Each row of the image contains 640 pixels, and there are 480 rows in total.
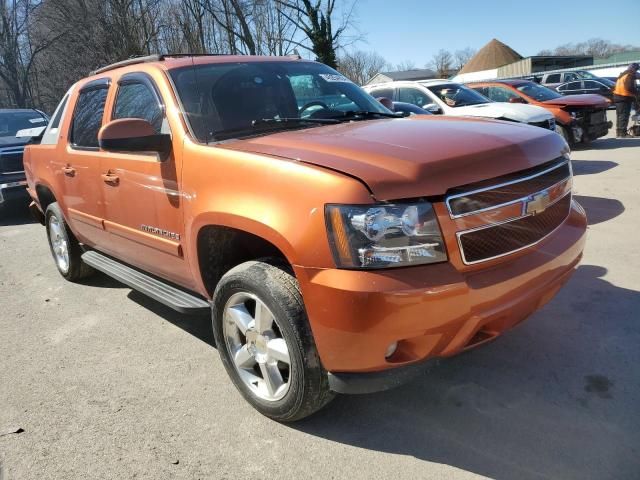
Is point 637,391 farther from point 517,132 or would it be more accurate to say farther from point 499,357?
point 517,132

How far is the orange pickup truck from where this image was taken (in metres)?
2.04

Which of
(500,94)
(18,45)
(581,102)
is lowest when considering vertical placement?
(581,102)

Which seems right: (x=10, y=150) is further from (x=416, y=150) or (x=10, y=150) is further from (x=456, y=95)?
(x=416, y=150)

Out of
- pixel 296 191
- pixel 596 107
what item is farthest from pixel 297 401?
pixel 596 107

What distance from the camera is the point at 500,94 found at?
11758mm

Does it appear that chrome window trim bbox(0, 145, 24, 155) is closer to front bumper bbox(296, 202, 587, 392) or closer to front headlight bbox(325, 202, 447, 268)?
front bumper bbox(296, 202, 587, 392)

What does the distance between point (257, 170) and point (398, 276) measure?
2.80 ft

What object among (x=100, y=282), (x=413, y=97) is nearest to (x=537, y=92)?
(x=413, y=97)

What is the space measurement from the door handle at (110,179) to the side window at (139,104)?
1.41ft

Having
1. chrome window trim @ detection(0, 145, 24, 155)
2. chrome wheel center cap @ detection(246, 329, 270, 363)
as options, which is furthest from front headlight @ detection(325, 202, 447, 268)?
chrome window trim @ detection(0, 145, 24, 155)

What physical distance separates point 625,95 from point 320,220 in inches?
491

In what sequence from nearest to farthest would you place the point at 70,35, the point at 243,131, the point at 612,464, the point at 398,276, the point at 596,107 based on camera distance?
the point at 398,276 → the point at 612,464 → the point at 243,131 → the point at 596,107 → the point at 70,35

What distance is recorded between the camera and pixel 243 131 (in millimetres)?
3008

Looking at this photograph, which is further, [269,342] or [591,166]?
[591,166]
